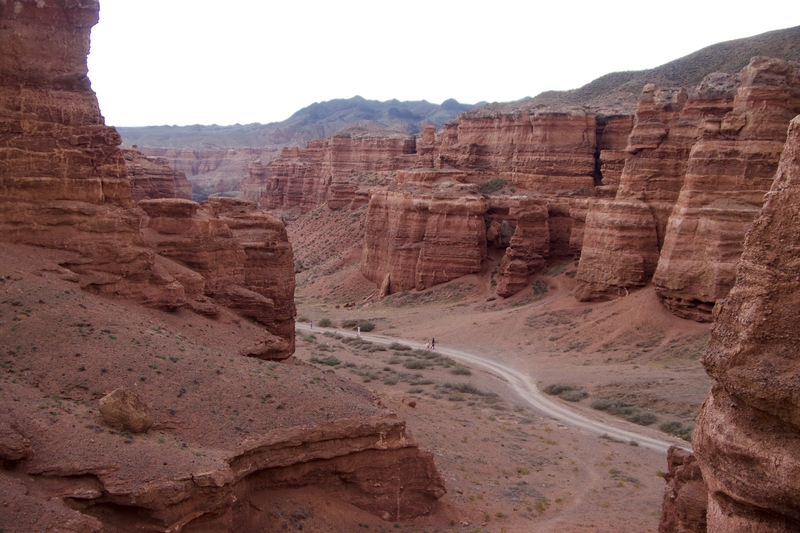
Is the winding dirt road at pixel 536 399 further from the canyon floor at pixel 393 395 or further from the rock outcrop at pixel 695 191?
the rock outcrop at pixel 695 191

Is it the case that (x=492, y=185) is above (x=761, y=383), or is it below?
above

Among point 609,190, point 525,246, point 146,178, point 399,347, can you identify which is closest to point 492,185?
point 525,246

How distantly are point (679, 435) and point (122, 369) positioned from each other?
1911 cm

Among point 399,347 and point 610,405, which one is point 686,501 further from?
point 399,347

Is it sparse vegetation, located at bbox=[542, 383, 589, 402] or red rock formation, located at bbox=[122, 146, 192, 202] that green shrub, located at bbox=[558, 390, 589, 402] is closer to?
sparse vegetation, located at bbox=[542, 383, 589, 402]

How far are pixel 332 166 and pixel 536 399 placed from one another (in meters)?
65.2

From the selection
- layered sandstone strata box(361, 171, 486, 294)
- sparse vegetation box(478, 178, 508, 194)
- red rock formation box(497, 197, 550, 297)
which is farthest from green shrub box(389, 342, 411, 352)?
sparse vegetation box(478, 178, 508, 194)

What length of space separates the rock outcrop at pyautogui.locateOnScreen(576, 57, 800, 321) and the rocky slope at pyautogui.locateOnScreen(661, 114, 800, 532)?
24.5 m

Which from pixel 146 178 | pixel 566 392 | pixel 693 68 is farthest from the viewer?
pixel 693 68

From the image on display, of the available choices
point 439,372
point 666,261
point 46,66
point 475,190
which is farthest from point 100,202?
point 475,190

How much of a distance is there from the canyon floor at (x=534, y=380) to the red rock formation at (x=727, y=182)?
8.20 feet

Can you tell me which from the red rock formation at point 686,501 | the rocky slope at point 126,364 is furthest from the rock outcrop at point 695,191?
the red rock formation at point 686,501

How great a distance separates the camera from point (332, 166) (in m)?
91.4

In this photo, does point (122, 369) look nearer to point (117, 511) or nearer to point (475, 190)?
point (117, 511)
